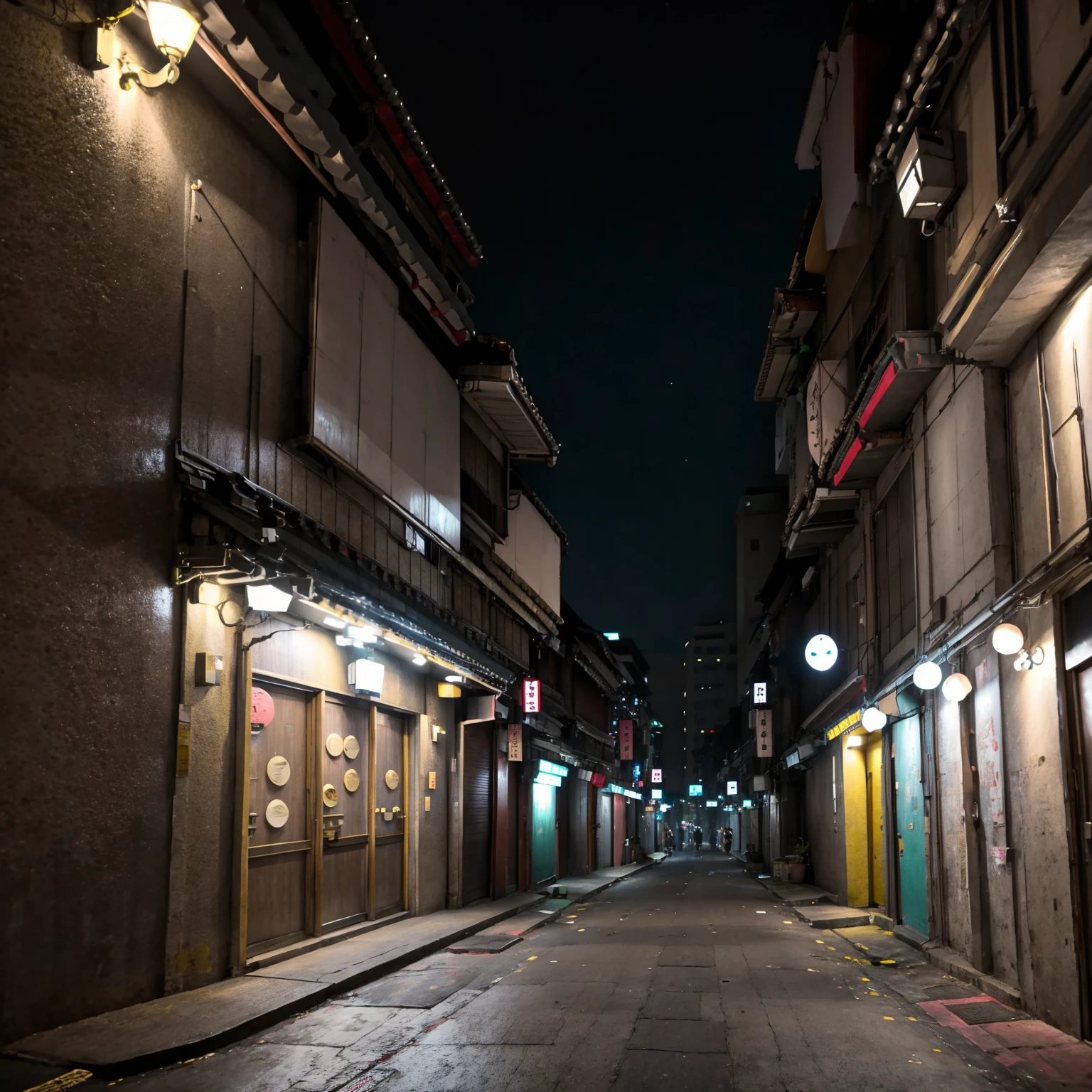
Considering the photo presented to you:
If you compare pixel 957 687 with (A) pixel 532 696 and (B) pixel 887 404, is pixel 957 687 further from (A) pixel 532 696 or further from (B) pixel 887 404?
(A) pixel 532 696

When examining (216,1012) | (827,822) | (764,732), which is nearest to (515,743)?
(827,822)

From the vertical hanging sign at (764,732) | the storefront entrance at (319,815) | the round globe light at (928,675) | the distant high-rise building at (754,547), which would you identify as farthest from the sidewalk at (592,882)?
the distant high-rise building at (754,547)

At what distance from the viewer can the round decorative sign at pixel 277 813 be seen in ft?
39.7

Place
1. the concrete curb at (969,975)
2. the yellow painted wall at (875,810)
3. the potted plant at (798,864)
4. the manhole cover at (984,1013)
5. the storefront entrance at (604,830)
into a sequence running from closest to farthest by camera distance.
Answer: the manhole cover at (984,1013), the concrete curb at (969,975), the yellow painted wall at (875,810), the potted plant at (798,864), the storefront entrance at (604,830)

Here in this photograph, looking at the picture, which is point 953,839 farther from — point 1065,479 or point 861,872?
point 861,872

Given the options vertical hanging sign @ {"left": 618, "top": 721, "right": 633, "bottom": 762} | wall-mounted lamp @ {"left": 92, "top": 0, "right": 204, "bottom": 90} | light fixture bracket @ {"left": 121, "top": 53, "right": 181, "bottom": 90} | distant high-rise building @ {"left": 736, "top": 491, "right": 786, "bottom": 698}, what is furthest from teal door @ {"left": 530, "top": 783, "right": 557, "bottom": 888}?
distant high-rise building @ {"left": 736, "top": 491, "right": 786, "bottom": 698}

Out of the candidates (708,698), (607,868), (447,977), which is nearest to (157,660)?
(447,977)

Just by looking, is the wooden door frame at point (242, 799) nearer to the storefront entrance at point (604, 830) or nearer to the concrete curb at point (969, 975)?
the concrete curb at point (969, 975)

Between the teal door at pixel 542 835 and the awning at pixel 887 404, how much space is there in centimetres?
1316

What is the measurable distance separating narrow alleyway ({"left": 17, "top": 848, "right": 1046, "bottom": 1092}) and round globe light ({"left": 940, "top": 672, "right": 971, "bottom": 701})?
3.25 meters

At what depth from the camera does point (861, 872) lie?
72.2 feet

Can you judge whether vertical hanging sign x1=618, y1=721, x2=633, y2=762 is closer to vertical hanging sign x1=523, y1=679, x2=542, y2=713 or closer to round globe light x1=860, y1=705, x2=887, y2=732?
vertical hanging sign x1=523, y1=679, x2=542, y2=713

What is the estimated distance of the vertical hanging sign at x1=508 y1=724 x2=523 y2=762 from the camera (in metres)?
23.3

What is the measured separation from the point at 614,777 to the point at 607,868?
5.80 meters
